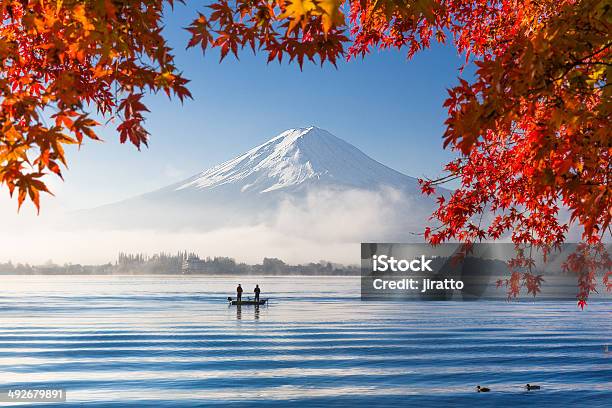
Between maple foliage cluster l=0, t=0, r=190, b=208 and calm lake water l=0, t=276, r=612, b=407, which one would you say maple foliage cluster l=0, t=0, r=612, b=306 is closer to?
maple foliage cluster l=0, t=0, r=190, b=208

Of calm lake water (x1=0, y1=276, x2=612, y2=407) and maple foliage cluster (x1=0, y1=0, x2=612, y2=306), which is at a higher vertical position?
maple foliage cluster (x1=0, y1=0, x2=612, y2=306)

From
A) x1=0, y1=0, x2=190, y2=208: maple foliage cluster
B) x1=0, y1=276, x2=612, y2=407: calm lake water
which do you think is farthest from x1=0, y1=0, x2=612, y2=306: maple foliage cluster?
x1=0, y1=276, x2=612, y2=407: calm lake water

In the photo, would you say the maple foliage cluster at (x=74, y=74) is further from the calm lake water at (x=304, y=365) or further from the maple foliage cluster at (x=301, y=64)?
the calm lake water at (x=304, y=365)

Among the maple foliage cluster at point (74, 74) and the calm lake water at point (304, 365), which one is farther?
the calm lake water at point (304, 365)

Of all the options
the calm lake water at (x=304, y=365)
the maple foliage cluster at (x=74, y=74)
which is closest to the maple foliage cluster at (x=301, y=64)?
the maple foliage cluster at (x=74, y=74)

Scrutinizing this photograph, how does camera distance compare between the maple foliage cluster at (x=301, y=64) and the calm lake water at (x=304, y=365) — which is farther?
the calm lake water at (x=304, y=365)

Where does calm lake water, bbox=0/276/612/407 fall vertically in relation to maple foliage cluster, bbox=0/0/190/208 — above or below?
below

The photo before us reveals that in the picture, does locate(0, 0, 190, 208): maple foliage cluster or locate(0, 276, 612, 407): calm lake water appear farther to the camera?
locate(0, 276, 612, 407): calm lake water

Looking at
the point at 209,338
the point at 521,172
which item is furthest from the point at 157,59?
the point at 209,338

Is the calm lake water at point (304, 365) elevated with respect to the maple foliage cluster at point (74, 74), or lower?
lower

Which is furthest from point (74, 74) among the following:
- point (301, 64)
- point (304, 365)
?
point (304, 365)

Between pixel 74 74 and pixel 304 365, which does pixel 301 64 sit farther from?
pixel 304 365

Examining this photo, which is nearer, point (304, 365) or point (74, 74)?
point (74, 74)

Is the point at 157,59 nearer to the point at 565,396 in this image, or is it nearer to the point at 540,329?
the point at 565,396
